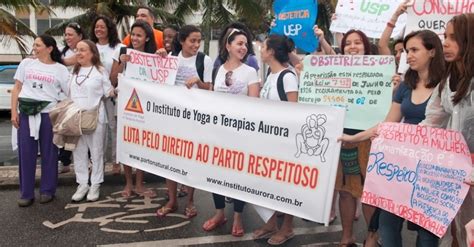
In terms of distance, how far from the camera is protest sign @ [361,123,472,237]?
2.47 metres

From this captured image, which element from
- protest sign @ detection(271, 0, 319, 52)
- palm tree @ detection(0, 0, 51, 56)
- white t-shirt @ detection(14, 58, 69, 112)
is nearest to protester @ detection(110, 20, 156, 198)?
white t-shirt @ detection(14, 58, 69, 112)

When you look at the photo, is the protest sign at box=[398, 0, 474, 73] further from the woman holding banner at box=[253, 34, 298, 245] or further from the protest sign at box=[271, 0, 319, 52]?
the protest sign at box=[271, 0, 319, 52]

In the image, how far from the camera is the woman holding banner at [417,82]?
291 cm

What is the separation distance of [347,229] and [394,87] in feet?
4.11

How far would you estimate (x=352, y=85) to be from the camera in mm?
3395

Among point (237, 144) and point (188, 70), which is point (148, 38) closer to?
point (188, 70)

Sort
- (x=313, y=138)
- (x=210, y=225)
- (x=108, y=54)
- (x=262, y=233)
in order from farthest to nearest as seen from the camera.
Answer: (x=108, y=54) → (x=210, y=225) → (x=262, y=233) → (x=313, y=138)

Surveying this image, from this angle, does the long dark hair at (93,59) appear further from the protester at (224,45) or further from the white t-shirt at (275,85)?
the white t-shirt at (275,85)

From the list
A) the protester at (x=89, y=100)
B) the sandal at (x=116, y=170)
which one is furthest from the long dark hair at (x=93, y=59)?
the sandal at (x=116, y=170)

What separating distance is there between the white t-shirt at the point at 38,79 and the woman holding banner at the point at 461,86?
12.2ft

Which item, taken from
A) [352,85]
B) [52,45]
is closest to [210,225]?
[352,85]

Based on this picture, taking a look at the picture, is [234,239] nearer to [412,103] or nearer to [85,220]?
[85,220]

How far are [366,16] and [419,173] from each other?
7.66 feet

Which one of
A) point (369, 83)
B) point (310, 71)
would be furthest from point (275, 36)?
point (369, 83)
